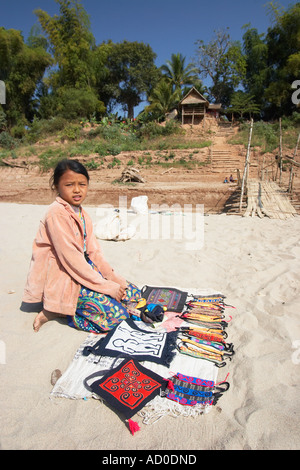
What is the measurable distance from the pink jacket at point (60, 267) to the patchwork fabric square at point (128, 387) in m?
0.57

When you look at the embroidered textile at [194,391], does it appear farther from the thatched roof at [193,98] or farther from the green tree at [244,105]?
the green tree at [244,105]

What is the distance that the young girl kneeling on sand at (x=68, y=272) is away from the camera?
1.89 m

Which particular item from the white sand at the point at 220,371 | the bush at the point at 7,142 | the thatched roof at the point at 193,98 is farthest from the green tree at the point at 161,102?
the white sand at the point at 220,371

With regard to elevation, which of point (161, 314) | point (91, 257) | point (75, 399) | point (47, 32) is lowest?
point (75, 399)

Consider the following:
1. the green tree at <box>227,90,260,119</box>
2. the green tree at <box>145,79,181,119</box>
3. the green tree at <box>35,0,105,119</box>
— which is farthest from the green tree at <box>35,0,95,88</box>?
the green tree at <box>227,90,260,119</box>

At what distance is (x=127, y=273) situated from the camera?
3.20 meters

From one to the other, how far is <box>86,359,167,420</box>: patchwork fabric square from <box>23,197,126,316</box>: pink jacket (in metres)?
0.57

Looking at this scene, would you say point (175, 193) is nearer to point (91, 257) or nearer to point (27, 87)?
point (91, 257)

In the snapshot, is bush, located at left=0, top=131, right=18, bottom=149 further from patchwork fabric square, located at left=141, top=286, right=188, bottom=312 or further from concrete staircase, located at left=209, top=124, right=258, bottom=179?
patchwork fabric square, located at left=141, top=286, right=188, bottom=312

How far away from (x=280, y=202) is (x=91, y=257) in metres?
6.09

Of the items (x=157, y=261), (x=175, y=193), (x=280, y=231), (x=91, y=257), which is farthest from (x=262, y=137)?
(x=91, y=257)

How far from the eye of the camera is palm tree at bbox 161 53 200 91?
925 inches

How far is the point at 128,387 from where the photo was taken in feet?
4.83

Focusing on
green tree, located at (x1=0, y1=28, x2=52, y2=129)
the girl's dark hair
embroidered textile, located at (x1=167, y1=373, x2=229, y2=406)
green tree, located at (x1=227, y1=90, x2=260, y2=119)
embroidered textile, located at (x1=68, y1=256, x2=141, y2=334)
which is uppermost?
green tree, located at (x1=0, y1=28, x2=52, y2=129)
